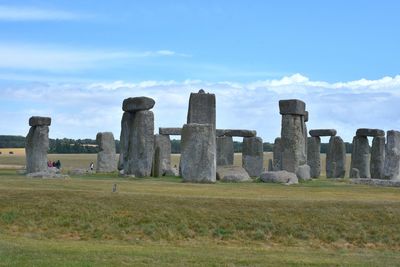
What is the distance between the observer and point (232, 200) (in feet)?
83.2

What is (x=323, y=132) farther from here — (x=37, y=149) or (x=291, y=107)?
(x=37, y=149)

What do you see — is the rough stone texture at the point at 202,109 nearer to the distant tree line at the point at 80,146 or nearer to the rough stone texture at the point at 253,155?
the rough stone texture at the point at 253,155

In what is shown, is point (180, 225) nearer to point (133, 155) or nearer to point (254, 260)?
point (254, 260)

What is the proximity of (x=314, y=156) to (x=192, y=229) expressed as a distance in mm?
31521

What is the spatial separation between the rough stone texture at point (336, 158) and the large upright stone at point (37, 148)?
72.0 ft

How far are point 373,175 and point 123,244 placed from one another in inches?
1188

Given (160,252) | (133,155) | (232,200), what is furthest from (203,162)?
(160,252)

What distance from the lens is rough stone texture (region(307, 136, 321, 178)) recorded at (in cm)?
5182

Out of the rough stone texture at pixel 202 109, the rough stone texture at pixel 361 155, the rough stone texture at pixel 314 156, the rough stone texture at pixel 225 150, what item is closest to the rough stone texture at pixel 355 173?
the rough stone texture at pixel 361 155

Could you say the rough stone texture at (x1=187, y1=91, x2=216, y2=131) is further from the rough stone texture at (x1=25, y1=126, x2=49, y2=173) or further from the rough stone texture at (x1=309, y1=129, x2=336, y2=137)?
the rough stone texture at (x1=309, y1=129, x2=336, y2=137)

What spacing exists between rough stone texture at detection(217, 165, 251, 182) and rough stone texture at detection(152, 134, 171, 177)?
327 cm

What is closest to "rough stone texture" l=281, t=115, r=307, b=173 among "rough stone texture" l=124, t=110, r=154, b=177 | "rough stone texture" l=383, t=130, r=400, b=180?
"rough stone texture" l=383, t=130, r=400, b=180

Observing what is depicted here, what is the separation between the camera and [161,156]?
43.9 m

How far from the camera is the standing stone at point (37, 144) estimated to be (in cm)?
3909
